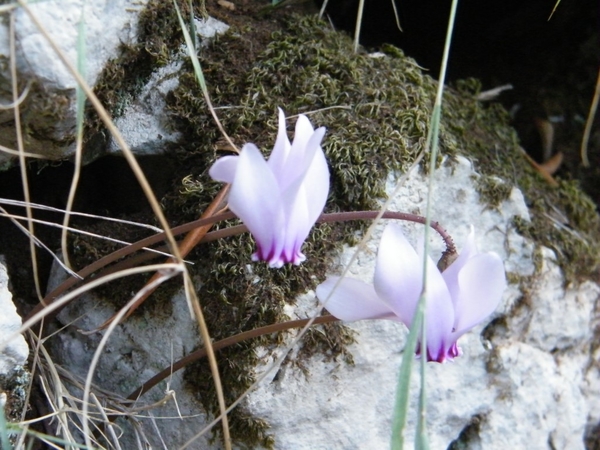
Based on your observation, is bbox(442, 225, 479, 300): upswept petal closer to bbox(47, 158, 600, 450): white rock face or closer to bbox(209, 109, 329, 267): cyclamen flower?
bbox(209, 109, 329, 267): cyclamen flower

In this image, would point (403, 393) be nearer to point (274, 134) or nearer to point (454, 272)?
point (454, 272)

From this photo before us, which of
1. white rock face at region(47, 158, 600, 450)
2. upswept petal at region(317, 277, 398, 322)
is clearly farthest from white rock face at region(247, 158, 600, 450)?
upswept petal at region(317, 277, 398, 322)

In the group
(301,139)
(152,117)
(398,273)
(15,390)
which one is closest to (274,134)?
(152,117)

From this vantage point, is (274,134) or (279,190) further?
(274,134)

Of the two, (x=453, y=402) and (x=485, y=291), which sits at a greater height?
(x=485, y=291)

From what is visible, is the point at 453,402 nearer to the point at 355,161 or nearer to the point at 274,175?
the point at 355,161

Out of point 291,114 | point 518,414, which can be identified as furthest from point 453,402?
point 291,114
